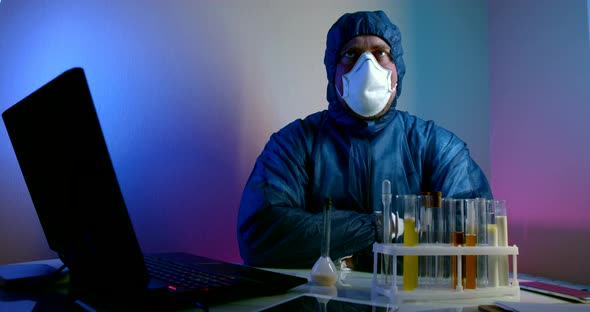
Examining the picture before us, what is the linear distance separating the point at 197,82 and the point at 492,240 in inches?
48.9

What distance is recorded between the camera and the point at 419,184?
1554 mm

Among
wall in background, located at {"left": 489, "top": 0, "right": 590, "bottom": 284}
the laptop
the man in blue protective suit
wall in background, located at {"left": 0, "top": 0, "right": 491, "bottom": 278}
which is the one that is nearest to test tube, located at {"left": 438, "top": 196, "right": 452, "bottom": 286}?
the laptop

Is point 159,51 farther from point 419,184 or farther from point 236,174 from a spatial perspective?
point 419,184

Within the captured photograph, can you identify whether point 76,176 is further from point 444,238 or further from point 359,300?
point 444,238

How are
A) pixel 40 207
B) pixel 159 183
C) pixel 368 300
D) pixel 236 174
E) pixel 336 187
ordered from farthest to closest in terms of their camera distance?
pixel 236 174
pixel 159 183
pixel 336 187
pixel 40 207
pixel 368 300

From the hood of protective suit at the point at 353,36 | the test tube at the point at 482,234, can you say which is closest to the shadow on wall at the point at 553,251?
the hood of protective suit at the point at 353,36

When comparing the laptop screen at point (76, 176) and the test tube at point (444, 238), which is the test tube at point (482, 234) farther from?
the laptop screen at point (76, 176)

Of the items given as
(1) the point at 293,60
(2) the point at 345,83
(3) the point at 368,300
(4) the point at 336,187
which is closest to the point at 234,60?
(1) the point at 293,60

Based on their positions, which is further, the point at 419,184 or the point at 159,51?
the point at 159,51

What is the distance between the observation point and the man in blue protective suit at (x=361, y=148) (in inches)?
59.1

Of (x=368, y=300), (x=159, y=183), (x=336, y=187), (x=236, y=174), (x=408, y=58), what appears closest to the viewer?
(x=368, y=300)

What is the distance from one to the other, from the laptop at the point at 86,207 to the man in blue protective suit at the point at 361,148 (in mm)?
559

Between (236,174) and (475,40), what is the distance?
1.16 m

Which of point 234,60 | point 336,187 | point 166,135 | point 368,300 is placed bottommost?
point 368,300
